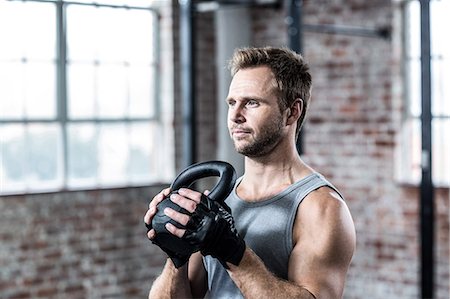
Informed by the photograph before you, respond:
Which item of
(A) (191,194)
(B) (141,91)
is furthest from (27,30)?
(A) (191,194)

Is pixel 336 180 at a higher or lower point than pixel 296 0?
lower

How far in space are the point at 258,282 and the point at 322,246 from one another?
0.18 meters

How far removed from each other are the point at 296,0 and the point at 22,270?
8.11 feet

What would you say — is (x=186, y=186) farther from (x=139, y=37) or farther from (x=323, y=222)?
(x=139, y=37)

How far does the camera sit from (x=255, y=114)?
194cm

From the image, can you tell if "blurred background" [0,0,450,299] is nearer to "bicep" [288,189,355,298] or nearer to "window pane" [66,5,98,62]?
"window pane" [66,5,98,62]

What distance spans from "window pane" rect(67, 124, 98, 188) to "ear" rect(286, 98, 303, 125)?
3607mm

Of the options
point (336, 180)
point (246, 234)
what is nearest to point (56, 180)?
point (336, 180)

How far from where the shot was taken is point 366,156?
5.56 metres

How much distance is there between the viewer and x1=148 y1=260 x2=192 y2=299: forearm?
2062 mm

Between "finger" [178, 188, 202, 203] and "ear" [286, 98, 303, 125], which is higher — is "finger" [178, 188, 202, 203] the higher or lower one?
the lower one

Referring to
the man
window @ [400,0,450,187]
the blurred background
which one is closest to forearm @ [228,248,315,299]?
the man

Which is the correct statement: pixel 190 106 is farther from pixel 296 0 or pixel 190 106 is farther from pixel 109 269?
pixel 109 269

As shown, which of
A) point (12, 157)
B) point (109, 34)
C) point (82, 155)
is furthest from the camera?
point (109, 34)
